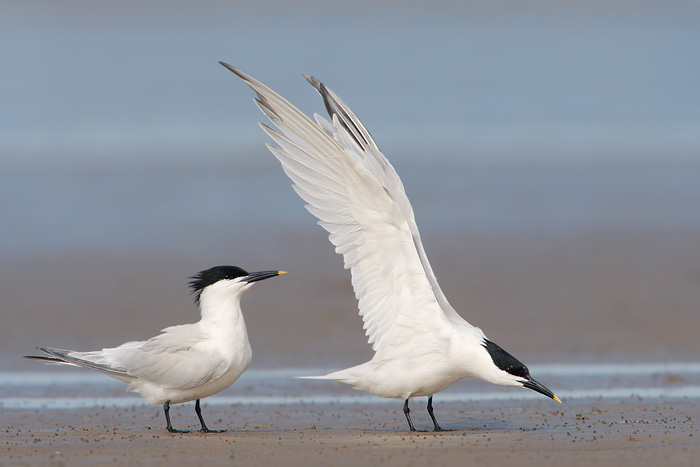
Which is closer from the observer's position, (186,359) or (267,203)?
(186,359)

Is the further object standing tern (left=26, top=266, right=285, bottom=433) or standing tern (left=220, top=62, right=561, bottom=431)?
standing tern (left=26, top=266, right=285, bottom=433)

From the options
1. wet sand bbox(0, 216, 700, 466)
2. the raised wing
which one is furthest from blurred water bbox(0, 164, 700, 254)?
the raised wing

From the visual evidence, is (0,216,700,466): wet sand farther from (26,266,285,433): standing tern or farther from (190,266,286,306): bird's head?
(190,266,286,306): bird's head

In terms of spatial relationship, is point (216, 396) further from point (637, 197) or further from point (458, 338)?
point (637, 197)

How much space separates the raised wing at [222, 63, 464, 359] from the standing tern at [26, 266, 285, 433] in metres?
0.96

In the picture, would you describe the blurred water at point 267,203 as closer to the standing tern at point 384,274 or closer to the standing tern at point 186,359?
the standing tern at point 186,359

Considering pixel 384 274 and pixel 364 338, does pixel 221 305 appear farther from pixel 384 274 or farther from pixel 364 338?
pixel 364 338

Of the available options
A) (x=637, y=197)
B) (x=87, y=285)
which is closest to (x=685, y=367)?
(x=87, y=285)

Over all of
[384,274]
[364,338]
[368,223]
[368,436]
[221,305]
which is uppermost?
[368,223]

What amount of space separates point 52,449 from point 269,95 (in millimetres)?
2842

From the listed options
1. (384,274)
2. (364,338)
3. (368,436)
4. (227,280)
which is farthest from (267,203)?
(368,436)

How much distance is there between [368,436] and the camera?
23.7 feet

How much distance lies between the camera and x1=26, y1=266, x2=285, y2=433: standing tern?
7477mm

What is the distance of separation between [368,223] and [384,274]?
0.40 meters
